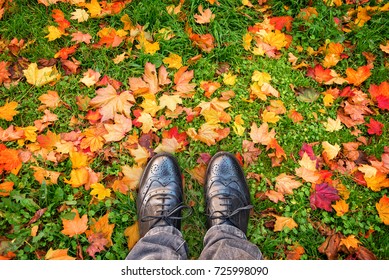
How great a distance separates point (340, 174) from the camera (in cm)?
213

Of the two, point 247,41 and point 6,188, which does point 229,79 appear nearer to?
point 247,41

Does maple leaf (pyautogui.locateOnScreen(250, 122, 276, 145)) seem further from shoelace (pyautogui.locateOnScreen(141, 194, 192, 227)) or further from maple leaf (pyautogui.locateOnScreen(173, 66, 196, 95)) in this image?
shoelace (pyautogui.locateOnScreen(141, 194, 192, 227))

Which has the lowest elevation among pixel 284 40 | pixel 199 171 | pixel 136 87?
pixel 199 171

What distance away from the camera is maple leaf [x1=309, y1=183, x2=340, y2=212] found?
204 cm

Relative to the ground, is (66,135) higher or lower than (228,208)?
higher

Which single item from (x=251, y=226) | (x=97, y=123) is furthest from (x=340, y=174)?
(x=97, y=123)

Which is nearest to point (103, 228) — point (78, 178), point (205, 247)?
point (78, 178)

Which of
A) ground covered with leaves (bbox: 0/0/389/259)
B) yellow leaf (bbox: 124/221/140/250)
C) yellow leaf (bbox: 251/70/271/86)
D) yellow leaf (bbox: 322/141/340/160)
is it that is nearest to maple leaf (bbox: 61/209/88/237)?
ground covered with leaves (bbox: 0/0/389/259)

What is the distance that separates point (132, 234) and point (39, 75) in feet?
4.21

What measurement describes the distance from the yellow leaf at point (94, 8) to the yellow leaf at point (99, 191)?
1.33 meters

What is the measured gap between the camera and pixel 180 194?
81.4 inches
